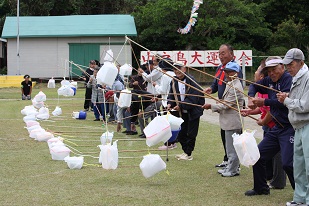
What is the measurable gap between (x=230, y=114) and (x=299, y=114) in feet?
7.35

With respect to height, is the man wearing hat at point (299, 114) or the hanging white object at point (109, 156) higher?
the man wearing hat at point (299, 114)

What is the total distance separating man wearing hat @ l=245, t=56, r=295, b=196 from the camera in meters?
6.80

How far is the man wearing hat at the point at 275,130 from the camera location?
680cm

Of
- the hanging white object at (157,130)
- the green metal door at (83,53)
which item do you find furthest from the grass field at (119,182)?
the green metal door at (83,53)

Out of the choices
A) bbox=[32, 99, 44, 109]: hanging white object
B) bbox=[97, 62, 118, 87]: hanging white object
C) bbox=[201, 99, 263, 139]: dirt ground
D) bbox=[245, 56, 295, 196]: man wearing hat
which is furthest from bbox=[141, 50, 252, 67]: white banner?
bbox=[245, 56, 295, 196]: man wearing hat

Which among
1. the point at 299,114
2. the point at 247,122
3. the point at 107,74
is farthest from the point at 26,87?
the point at 299,114

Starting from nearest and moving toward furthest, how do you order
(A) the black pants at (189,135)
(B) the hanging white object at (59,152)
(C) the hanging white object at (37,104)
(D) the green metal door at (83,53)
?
(B) the hanging white object at (59,152) < (A) the black pants at (189,135) < (C) the hanging white object at (37,104) < (D) the green metal door at (83,53)

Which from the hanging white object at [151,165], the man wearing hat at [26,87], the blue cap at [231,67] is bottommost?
the man wearing hat at [26,87]

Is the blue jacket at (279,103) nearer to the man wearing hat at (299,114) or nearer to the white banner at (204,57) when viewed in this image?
the man wearing hat at (299,114)

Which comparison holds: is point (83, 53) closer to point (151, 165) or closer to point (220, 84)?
point (220, 84)

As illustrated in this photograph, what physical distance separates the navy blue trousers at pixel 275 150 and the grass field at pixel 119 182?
0.82 feet

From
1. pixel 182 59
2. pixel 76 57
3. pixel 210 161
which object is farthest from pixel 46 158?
pixel 76 57

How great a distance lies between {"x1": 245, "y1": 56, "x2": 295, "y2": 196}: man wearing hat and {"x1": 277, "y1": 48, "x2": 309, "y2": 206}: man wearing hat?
0.28 metres

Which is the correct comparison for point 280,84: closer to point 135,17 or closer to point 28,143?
point 28,143
